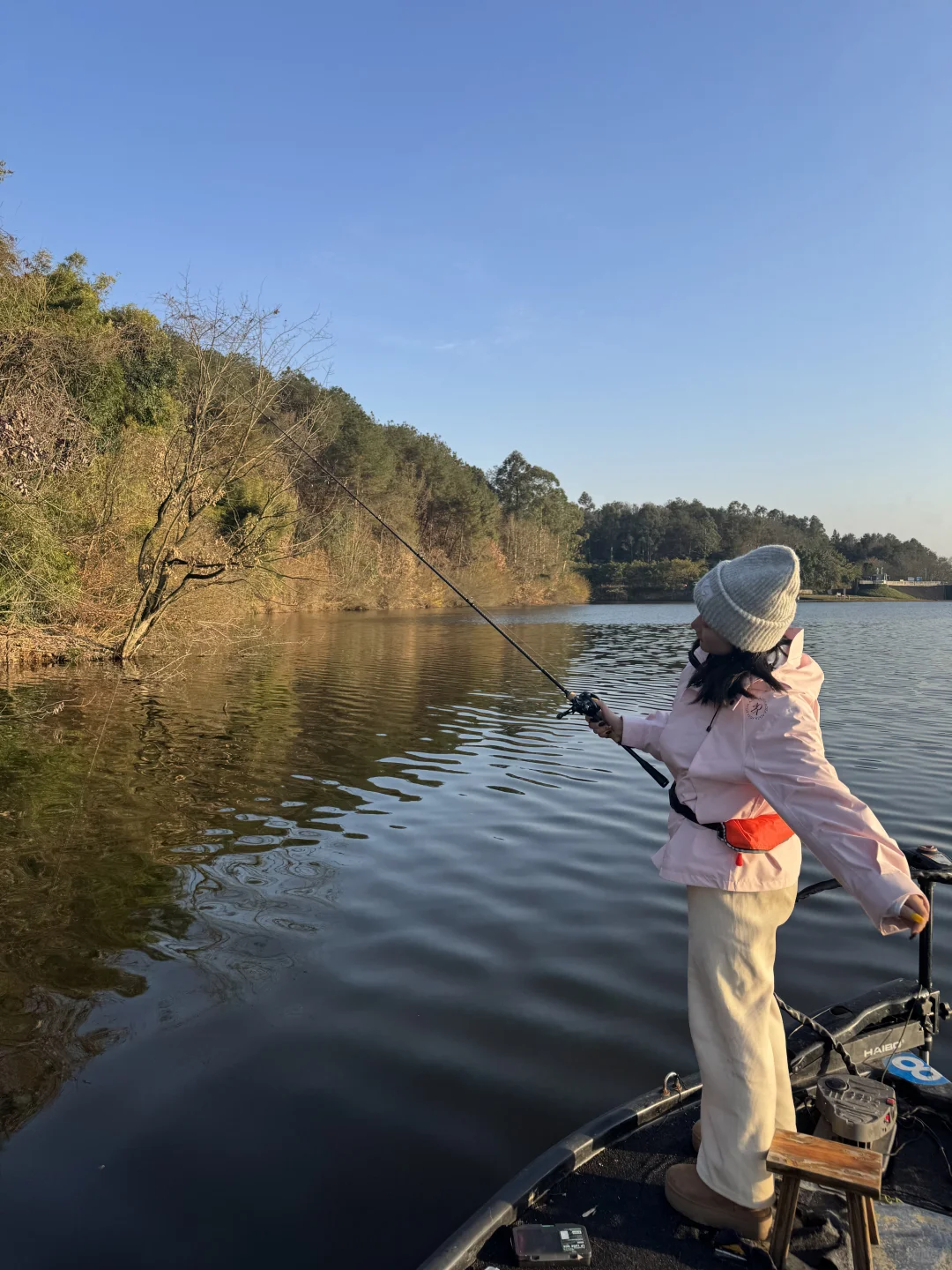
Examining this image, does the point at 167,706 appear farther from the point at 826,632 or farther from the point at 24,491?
the point at 826,632

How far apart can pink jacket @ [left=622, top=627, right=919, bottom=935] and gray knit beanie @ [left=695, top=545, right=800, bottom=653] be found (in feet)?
0.35

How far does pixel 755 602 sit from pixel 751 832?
742 mm

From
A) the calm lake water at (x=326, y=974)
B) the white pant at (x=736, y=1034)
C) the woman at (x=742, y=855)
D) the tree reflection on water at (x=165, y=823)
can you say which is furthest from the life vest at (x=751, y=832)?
the tree reflection on water at (x=165, y=823)

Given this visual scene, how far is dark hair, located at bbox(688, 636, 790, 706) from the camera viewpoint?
9.45 ft

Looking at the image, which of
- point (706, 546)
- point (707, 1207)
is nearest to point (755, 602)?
point (707, 1207)

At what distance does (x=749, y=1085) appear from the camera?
2.80 m

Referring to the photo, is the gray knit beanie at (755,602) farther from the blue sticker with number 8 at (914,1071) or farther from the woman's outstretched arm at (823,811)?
the blue sticker with number 8 at (914,1071)

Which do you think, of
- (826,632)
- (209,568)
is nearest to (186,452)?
(209,568)

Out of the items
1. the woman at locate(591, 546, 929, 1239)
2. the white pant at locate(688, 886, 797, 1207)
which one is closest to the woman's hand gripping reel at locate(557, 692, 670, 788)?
the woman at locate(591, 546, 929, 1239)

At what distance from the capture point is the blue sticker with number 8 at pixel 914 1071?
3.72m

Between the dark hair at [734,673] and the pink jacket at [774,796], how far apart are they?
0.11 ft

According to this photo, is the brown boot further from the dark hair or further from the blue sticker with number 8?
the dark hair

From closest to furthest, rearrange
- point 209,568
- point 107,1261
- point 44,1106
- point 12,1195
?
point 107,1261 < point 12,1195 < point 44,1106 < point 209,568

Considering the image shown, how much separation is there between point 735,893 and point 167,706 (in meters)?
15.4
